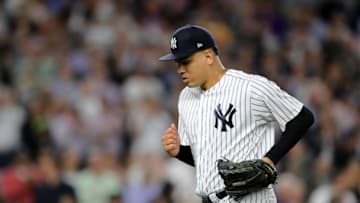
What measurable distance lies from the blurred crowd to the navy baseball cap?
12.6ft

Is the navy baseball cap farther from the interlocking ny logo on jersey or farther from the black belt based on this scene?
the black belt

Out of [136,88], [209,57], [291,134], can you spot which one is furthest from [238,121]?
[136,88]

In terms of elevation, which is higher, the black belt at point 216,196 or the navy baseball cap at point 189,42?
the navy baseball cap at point 189,42

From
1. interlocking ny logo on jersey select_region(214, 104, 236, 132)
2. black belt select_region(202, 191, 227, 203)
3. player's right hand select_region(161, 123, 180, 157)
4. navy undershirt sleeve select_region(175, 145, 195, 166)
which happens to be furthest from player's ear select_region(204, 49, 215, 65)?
black belt select_region(202, 191, 227, 203)

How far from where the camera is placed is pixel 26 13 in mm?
13953

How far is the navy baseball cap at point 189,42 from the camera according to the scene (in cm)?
630

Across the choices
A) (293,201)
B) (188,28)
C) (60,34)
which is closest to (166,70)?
(60,34)

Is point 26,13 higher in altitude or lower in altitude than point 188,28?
lower

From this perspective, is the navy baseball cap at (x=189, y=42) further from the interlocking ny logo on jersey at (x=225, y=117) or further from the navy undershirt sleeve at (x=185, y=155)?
the navy undershirt sleeve at (x=185, y=155)

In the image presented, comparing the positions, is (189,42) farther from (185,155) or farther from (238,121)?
(185,155)

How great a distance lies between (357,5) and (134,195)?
596 centimetres

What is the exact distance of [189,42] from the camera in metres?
6.32

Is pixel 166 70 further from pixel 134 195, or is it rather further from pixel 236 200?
pixel 236 200

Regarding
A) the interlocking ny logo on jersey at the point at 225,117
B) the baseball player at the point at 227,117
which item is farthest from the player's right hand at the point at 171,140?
the interlocking ny logo on jersey at the point at 225,117
